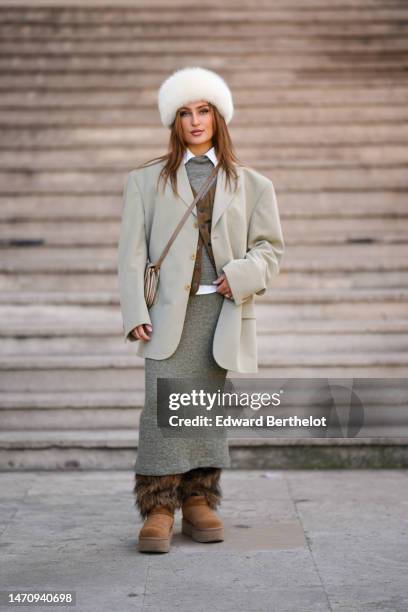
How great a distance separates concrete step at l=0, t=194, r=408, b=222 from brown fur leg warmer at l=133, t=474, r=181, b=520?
342cm

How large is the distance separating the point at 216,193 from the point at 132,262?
0.41 m

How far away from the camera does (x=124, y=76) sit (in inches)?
355

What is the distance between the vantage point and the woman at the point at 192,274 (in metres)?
4.27

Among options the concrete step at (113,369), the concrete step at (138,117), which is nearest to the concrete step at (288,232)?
Result: the concrete step at (138,117)

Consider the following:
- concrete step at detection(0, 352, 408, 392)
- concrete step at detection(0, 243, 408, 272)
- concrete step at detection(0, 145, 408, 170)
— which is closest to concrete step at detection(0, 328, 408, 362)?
concrete step at detection(0, 352, 408, 392)

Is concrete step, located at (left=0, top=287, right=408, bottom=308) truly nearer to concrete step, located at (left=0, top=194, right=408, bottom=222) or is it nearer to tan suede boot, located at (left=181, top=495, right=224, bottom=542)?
concrete step, located at (left=0, top=194, right=408, bottom=222)

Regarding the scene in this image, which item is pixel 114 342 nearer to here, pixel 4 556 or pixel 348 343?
pixel 348 343

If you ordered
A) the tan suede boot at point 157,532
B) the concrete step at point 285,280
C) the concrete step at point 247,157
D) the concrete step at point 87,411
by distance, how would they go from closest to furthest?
the tan suede boot at point 157,532 < the concrete step at point 87,411 < the concrete step at point 285,280 < the concrete step at point 247,157

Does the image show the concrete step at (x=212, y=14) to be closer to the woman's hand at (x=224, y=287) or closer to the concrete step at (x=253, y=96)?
the concrete step at (x=253, y=96)

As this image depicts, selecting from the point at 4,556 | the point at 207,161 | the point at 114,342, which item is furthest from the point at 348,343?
the point at 4,556

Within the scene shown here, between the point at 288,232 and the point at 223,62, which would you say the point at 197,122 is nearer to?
the point at 288,232

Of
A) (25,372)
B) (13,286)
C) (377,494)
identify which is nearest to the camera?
(377,494)

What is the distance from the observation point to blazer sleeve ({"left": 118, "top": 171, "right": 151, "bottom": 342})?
13.9 feet

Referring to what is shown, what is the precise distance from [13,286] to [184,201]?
297 cm
